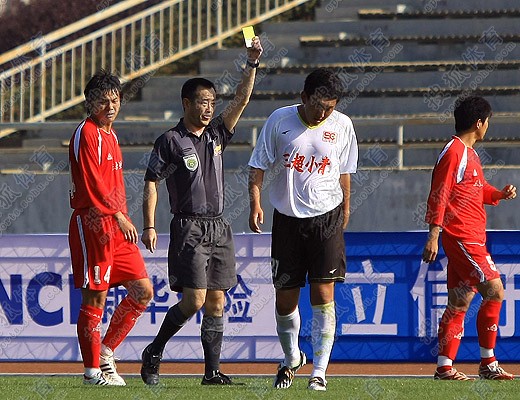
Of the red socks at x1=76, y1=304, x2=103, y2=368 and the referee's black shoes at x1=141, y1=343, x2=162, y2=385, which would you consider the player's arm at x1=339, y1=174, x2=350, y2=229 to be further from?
the red socks at x1=76, y1=304, x2=103, y2=368

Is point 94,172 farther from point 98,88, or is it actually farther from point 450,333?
point 450,333

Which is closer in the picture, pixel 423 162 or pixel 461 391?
pixel 461 391

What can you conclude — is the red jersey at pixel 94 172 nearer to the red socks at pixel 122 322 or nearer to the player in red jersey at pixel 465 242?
the red socks at pixel 122 322

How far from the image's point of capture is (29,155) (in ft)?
61.2

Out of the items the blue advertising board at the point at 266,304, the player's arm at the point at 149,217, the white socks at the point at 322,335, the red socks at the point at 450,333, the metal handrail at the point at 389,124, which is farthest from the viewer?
the metal handrail at the point at 389,124

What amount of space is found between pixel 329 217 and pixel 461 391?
1.40 m

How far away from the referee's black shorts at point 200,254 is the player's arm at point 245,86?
2.35 ft

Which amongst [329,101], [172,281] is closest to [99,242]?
[172,281]

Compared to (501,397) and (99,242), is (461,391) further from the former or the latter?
(99,242)

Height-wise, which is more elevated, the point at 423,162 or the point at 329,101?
the point at 329,101

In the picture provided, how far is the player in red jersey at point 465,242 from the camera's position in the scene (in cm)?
988

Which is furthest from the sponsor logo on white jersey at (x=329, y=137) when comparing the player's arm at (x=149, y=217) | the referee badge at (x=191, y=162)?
the player's arm at (x=149, y=217)

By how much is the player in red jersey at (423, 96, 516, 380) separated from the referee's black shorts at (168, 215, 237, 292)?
158 centimetres

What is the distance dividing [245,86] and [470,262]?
2067mm
